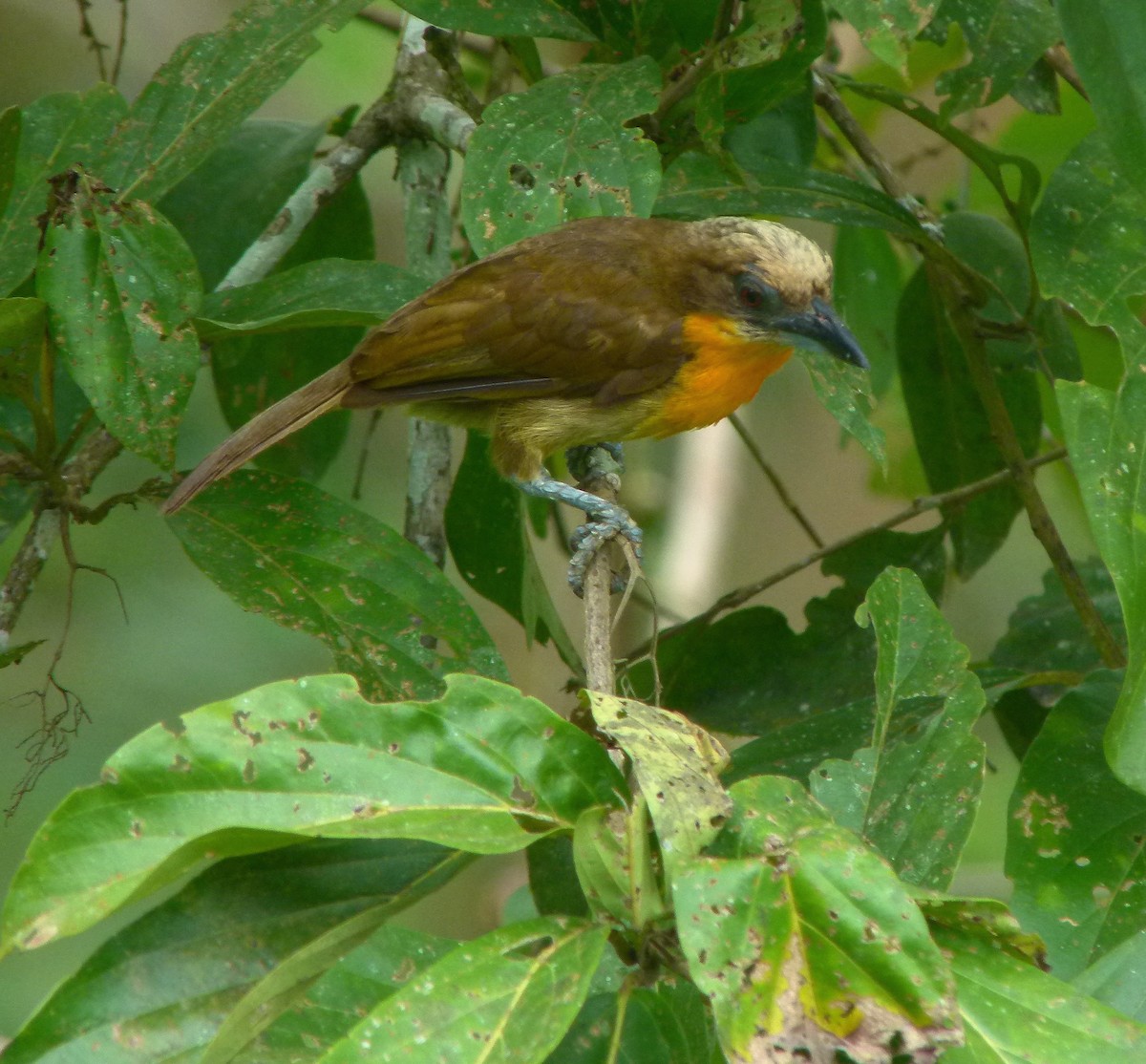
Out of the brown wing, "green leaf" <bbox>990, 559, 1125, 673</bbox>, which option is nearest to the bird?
the brown wing

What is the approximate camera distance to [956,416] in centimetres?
313

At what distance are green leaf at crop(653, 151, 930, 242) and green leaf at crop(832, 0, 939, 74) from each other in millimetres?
606

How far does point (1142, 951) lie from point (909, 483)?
2655 millimetres

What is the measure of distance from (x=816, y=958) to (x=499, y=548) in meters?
1.57

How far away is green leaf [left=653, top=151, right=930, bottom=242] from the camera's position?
2.43 meters

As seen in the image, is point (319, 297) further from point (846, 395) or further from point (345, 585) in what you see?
point (846, 395)

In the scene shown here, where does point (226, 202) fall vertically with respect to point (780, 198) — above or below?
above

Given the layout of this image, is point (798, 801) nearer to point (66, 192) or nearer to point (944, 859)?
point (944, 859)

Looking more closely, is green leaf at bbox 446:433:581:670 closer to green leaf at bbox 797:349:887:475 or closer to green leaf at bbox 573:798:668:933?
green leaf at bbox 797:349:887:475

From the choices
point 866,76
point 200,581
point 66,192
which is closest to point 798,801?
point 66,192

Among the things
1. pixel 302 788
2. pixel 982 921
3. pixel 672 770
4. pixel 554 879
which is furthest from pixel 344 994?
pixel 554 879

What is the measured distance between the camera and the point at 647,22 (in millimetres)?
2482

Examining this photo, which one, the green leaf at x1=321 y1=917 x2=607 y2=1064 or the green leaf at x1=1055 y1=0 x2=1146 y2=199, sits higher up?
the green leaf at x1=1055 y1=0 x2=1146 y2=199

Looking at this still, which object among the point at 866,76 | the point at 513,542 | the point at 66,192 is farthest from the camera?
the point at 866,76
